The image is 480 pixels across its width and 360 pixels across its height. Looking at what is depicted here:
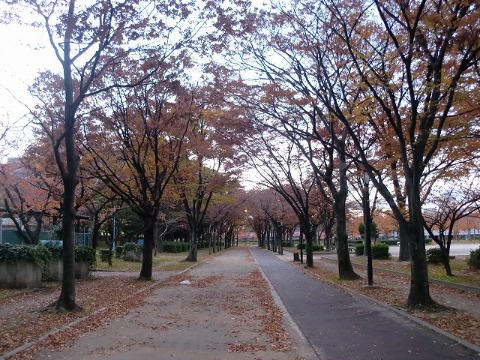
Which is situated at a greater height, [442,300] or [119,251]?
[442,300]

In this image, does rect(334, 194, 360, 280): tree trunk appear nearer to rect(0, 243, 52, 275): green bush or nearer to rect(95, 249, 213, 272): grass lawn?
rect(0, 243, 52, 275): green bush

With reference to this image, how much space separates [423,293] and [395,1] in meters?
6.18

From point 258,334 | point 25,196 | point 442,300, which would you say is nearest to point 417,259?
point 442,300

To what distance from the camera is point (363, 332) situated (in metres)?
8.10

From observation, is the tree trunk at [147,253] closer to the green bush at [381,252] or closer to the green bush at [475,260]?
the green bush at [475,260]

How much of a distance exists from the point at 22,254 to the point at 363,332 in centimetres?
1094

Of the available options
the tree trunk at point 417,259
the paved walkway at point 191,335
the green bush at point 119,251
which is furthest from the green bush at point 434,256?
the green bush at point 119,251

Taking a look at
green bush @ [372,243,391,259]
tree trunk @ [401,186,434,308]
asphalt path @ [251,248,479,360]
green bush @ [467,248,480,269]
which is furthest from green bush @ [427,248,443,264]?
tree trunk @ [401,186,434,308]

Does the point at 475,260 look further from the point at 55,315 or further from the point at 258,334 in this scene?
the point at 55,315

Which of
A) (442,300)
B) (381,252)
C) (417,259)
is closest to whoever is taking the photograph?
(417,259)

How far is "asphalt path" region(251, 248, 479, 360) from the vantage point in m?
6.62

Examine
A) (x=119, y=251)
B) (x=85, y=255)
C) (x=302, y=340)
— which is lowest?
(x=119, y=251)

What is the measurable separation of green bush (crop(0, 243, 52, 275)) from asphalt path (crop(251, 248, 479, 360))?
8046mm

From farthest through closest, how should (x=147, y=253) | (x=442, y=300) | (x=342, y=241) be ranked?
(x=147, y=253) < (x=342, y=241) < (x=442, y=300)
